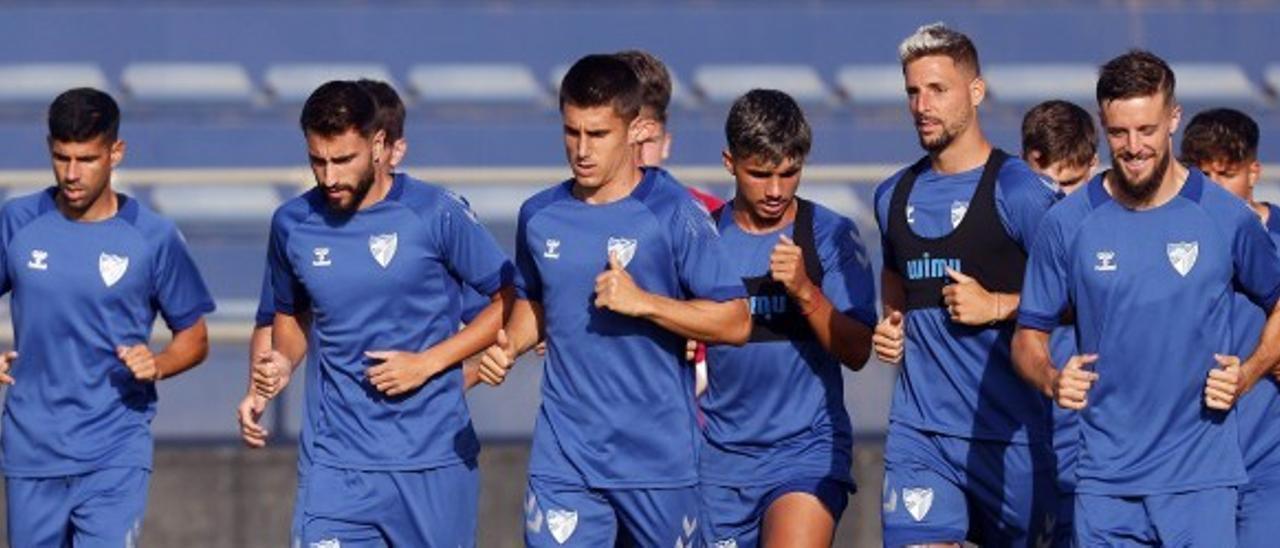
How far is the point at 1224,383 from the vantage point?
273 inches

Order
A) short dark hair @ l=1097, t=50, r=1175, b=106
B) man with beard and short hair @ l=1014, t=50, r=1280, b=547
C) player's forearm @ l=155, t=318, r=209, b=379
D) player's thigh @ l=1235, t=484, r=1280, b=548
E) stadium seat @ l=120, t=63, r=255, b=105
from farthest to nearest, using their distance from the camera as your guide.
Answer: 1. stadium seat @ l=120, t=63, r=255, b=105
2. player's forearm @ l=155, t=318, r=209, b=379
3. player's thigh @ l=1235, t=484, r=1280, b=548
4. man with beard and short hair @ l=1014, t=50, r=1280, b=547
5. short dark hair @ l=1097, t=50, r=1175, b=106

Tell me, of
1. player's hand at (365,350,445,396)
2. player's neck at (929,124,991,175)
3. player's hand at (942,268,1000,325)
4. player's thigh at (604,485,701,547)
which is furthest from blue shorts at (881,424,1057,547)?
player's hand at (365,350,445,396)

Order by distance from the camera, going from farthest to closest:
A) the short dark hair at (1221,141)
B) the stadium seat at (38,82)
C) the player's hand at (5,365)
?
the stadium seat at (38,82) < the short dark hair at (1221,141) < the player's hand at (5,365)

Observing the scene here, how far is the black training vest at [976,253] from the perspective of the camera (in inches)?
309

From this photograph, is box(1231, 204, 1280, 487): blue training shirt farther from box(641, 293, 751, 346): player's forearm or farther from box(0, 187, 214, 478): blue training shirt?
box(0, 187, 214, 478): blue training shirt

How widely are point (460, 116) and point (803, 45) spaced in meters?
2.24

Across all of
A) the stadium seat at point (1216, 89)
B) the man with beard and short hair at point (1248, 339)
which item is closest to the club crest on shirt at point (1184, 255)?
the man with beard and short hair at point (1248, 339)

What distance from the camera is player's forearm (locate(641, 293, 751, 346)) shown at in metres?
7.20

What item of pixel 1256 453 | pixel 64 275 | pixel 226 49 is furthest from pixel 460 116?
pixel 1256 453

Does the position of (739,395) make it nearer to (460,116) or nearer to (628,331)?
(628,331)

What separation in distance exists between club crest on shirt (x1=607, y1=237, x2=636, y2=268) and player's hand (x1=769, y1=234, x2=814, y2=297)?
413 millimetres

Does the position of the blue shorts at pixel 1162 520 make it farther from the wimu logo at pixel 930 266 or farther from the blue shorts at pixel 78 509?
the blue shorts at pixel 78 509

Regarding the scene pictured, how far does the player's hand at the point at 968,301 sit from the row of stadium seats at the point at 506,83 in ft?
26.5

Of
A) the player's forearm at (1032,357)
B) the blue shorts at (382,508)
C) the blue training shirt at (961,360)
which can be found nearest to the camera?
the player's forearm at (1032,357)
